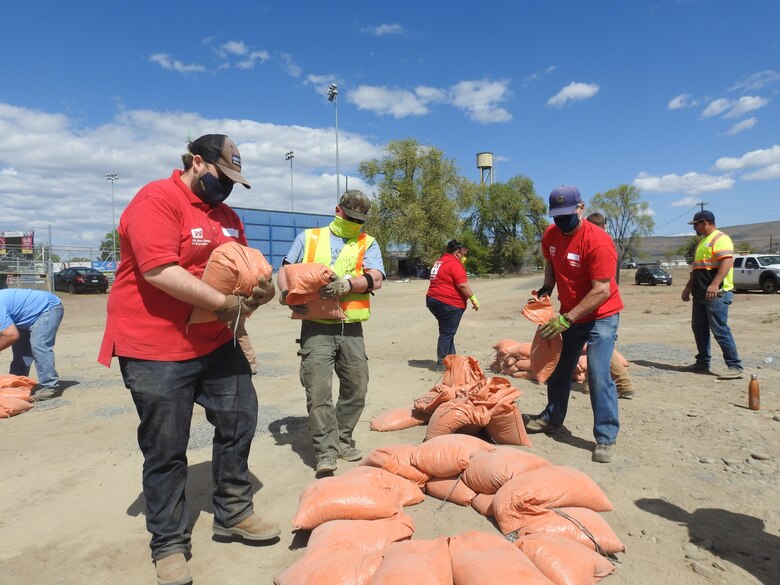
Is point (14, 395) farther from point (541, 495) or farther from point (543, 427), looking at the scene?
point (541, 495)

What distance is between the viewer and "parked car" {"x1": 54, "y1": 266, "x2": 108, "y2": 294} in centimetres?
2434

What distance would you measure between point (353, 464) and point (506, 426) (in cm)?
115

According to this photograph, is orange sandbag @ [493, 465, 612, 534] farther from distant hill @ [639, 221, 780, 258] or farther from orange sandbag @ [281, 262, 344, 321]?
distant hill @ [639, 221, 780, 258]

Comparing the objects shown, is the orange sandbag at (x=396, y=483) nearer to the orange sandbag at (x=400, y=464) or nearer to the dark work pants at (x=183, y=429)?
the orange sandbag at (x=400, y=464)

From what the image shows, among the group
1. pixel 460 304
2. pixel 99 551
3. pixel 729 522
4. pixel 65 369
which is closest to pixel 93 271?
pixel 65 369

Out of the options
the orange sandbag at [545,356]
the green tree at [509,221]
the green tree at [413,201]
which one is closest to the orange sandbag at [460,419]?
the orange sandbag at [545,356]

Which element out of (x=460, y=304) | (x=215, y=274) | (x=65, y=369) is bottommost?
(x=65, y=369)

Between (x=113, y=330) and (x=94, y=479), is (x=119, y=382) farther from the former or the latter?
(x=113, y=330)

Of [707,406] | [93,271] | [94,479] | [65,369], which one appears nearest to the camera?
[94,479]

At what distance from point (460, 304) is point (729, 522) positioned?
14.0 feet

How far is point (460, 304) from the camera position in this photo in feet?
22.4

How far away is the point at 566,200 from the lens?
150 inches

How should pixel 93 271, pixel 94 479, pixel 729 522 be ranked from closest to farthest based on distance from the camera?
pixel 729 522 < pixel 94 479 < pixel 93 271

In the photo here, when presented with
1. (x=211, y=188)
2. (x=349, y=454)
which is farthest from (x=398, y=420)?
(x=211, y=188)
